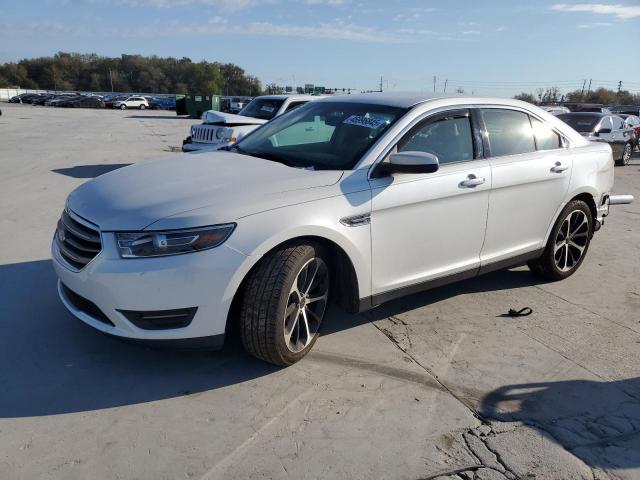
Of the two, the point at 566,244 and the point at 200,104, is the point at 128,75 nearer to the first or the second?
the point at 200,104

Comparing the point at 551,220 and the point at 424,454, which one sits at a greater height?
the point at 551,220

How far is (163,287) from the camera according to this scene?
2895mm

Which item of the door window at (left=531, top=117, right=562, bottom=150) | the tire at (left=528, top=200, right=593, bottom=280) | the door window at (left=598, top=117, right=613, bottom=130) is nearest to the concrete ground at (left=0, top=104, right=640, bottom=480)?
the tire at (left=528, top=200, right=593, bottom=280)

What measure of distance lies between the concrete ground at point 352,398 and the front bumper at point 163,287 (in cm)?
39

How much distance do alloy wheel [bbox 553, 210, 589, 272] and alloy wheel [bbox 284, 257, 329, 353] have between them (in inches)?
106

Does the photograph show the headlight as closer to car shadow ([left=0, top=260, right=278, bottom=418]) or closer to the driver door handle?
car shadow ([left=0, top=260, right=278, bottom=418])

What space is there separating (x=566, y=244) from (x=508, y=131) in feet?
4.61

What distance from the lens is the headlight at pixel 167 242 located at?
2.93 m

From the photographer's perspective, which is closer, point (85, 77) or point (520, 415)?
point (520, 415)

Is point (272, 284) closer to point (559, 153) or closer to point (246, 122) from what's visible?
point (559, 153)

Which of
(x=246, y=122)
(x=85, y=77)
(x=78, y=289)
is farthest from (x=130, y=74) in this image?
(x=78, y=289)

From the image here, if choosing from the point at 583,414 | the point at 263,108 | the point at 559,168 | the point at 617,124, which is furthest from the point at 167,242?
the point at 617,124

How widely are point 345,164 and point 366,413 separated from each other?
164cm

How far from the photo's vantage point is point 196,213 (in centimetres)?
297
